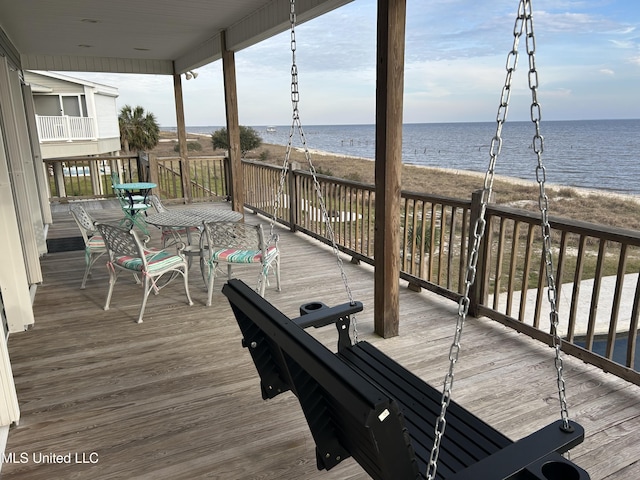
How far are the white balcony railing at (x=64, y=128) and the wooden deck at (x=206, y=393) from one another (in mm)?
12748

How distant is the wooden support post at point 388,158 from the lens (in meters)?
2.79

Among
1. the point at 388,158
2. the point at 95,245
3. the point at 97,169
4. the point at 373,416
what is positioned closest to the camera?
the point at 373,416

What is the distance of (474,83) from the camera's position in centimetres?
3062

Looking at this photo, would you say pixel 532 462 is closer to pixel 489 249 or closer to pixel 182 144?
pixel 489 249

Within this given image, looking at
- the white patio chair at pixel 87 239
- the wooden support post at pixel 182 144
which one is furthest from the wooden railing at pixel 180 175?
the white patio chair at pixel 87 239


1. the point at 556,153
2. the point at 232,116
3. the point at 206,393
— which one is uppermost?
the point at 232,116

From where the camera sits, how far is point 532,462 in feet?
3.99

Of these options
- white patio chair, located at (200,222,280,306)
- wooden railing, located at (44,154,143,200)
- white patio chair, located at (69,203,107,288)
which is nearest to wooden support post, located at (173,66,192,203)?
wooden railing, located at (44,154,143,200)

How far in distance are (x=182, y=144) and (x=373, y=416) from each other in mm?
9021

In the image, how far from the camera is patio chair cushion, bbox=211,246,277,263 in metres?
3.95

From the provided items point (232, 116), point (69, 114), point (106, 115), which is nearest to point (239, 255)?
point (232, 116)

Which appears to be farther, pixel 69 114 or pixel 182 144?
pixel 69 114

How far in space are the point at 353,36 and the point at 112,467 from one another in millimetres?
30046

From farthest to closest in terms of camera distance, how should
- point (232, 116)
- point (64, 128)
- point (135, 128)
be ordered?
point (135, 128), point (64, 128), point (232, 116)
